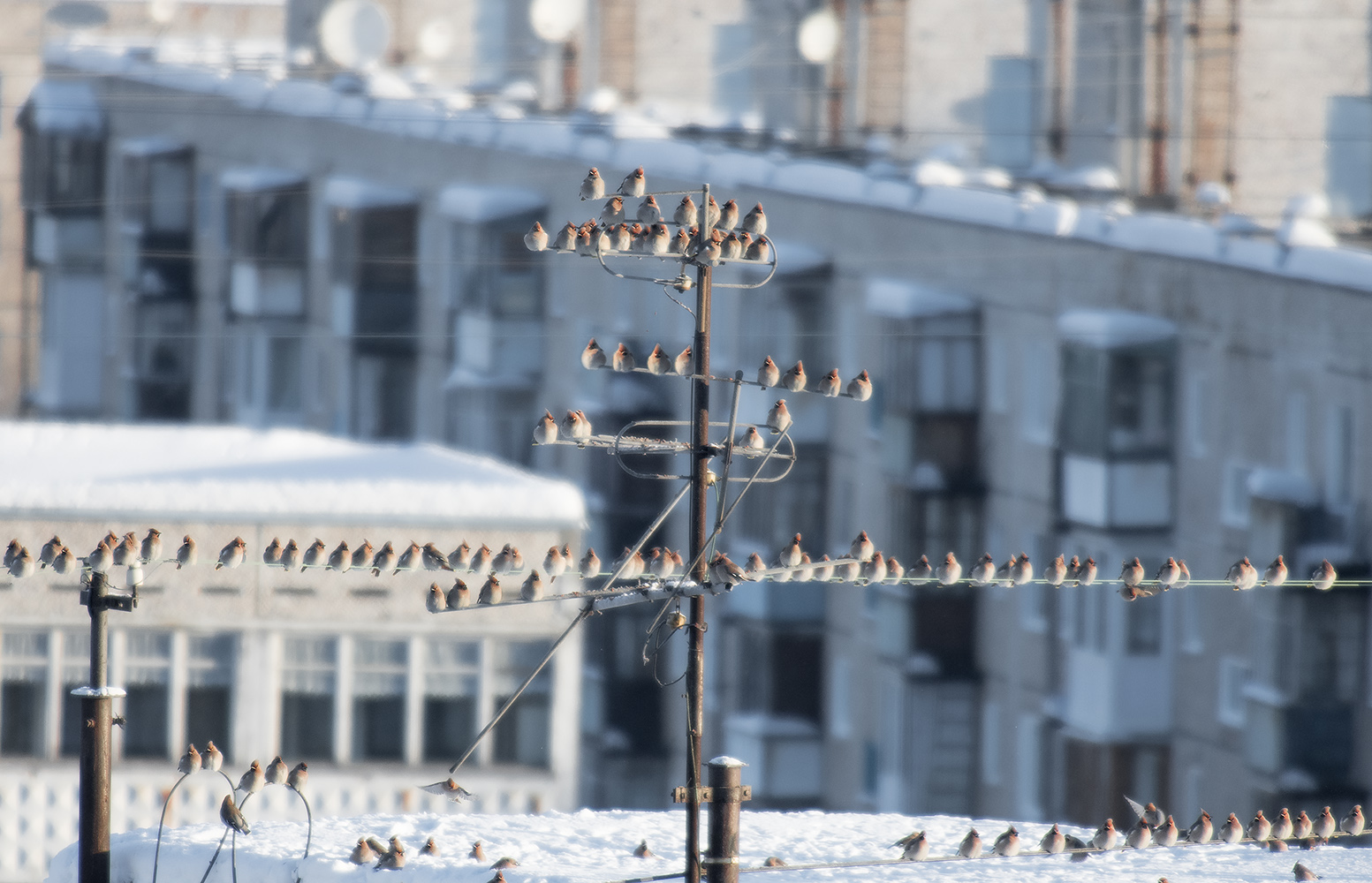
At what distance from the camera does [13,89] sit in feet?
272

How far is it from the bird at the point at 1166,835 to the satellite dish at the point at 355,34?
45.7 metres

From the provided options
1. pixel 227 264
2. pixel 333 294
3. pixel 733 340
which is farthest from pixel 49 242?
pixel 733 340

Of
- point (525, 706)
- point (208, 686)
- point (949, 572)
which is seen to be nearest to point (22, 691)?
point (208, 686)

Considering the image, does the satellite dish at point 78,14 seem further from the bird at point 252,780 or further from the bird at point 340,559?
the bird at point 252,780

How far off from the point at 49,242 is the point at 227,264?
12.9 m

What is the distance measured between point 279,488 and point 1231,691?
50.1 feet

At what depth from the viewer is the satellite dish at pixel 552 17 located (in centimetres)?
5528

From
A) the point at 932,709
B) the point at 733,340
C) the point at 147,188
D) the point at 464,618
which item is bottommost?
the point at 932,709

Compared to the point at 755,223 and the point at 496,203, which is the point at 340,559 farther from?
the point at 496,203

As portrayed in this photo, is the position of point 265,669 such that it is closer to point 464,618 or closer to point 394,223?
point 464,618

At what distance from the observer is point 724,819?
A: 16688 millimetres

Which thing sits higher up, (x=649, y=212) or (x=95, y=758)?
(x=649, y=212)

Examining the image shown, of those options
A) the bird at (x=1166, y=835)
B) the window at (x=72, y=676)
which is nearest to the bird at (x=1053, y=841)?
the bird at (x=1166, y=835)

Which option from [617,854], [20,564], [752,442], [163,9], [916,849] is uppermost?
[163,9]
